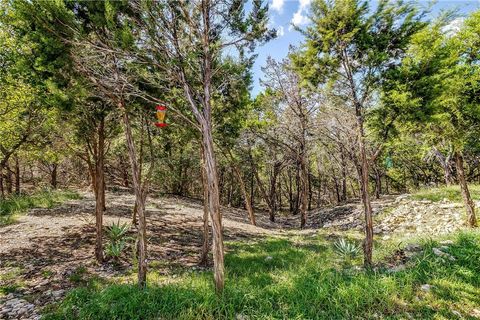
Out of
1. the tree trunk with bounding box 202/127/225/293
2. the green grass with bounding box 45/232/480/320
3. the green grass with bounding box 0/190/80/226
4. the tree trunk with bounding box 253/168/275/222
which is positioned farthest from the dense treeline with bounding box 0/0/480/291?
the tree trunk with bounding box 253/168/275/222

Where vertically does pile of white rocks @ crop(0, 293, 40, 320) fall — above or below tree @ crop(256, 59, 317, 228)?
below

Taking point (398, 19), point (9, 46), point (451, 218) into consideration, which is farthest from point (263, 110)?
point (9, 46)

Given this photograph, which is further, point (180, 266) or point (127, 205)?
point (127, 205)

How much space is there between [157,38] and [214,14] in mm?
1234

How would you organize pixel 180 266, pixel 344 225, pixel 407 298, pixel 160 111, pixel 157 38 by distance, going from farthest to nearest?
pixel 344 225, pixel 180 266, pixel 160 111, pixel 157 38, pixel 407 298

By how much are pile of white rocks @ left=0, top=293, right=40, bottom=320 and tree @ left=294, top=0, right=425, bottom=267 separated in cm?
702

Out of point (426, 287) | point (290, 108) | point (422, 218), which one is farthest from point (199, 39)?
point (422, 218)

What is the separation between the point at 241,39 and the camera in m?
5.26

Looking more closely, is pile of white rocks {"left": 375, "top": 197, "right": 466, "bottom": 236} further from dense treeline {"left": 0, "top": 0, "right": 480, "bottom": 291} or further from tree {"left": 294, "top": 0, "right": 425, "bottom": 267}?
tree {"left": 294, "top": 0, "right": 425, "bottom": 267}

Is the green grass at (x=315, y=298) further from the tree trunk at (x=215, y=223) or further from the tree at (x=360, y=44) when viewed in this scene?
the tree at (x=360, y=44)

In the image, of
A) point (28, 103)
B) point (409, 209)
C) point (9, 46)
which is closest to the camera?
point (9, 46)

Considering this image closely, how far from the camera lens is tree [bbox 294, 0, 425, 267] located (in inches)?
257

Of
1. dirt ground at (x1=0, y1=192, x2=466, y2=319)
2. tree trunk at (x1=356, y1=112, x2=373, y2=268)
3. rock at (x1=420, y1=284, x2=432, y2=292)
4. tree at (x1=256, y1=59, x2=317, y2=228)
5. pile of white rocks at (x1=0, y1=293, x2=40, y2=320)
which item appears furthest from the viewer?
tree at (x1=256, y1=59, x2=317, y2=228)

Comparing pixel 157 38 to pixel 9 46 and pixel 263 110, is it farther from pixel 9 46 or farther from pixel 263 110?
pixel 263 110
